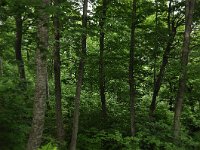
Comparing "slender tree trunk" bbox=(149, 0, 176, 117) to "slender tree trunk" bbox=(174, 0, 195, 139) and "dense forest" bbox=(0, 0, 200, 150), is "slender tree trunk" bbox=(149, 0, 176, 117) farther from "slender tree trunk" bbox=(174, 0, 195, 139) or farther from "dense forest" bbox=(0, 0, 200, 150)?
"slender tree trunk" bbox=(174, 0, 195, 139)

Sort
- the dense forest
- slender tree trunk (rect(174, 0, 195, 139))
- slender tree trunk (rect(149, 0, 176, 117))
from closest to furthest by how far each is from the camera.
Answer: the dense forest < slender tree trunk (rect(174, 0, 195, 139)) < slender tree trunk (rect(149, 0, 176, 117))

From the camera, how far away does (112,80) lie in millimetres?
17719

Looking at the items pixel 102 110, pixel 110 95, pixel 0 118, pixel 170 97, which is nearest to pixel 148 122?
pixel 102 110

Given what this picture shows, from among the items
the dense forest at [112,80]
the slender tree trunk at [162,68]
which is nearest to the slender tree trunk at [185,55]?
the dense forest at [112,80]

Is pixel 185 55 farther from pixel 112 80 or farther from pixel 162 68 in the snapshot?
pixel 112 80

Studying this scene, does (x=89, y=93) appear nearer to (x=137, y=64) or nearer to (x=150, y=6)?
(x=137, y=64)

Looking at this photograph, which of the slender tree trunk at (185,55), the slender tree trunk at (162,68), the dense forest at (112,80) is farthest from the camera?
the slender tree trunk at (162,68)

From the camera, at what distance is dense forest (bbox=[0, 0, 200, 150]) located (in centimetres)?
1206


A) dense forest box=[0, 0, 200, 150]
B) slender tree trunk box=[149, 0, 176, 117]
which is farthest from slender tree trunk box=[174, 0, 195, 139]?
slender tree trunk box=[149, 0, 176, 117]

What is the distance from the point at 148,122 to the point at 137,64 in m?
3.04

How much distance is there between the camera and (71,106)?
16.9 meters

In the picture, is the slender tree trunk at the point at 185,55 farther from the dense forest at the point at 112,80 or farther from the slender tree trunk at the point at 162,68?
the slender tree trunk at the point at 162,68

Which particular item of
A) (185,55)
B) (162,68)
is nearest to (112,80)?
(162,68)

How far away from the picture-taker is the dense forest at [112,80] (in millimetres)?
12062
